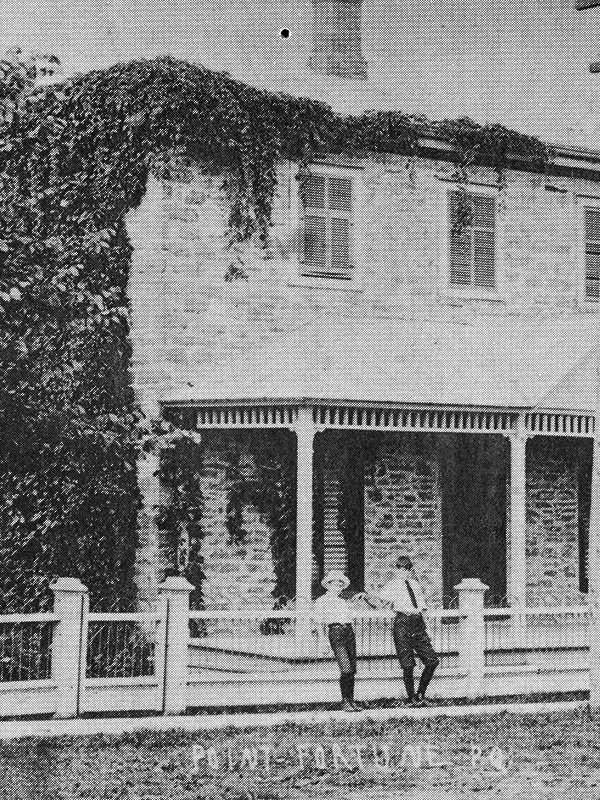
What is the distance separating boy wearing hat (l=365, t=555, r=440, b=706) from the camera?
45.6 feet

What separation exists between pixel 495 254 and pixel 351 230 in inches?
95.8

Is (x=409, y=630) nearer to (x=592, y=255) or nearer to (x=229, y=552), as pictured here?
(x=229, y=552)

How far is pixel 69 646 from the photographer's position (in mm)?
12836

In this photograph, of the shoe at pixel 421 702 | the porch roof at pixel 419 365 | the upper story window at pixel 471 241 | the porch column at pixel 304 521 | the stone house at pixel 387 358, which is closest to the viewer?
the shoe at pixel 421 702

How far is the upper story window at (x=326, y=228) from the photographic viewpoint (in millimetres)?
19219

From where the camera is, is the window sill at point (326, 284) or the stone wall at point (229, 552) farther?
the window sill at point (326, 284)

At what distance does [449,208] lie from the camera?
20.2 meters

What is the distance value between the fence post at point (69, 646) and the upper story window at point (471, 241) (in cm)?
924

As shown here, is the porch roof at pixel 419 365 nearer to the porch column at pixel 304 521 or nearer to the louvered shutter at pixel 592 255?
the porch column at pixel 304 521

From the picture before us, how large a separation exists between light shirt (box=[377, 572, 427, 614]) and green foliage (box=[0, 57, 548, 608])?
4.22 m

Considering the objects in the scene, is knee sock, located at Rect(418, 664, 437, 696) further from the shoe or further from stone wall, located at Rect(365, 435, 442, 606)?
stone wall, located at Rect(365, 435, 442, 606)

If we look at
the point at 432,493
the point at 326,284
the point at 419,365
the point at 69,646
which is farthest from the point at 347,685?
the point at 326,284

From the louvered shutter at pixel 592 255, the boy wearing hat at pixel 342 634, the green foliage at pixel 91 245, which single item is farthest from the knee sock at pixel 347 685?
the louvered shutter at pixel 592 255

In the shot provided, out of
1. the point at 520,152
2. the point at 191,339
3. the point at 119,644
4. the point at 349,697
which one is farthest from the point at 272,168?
the point at 349,697
